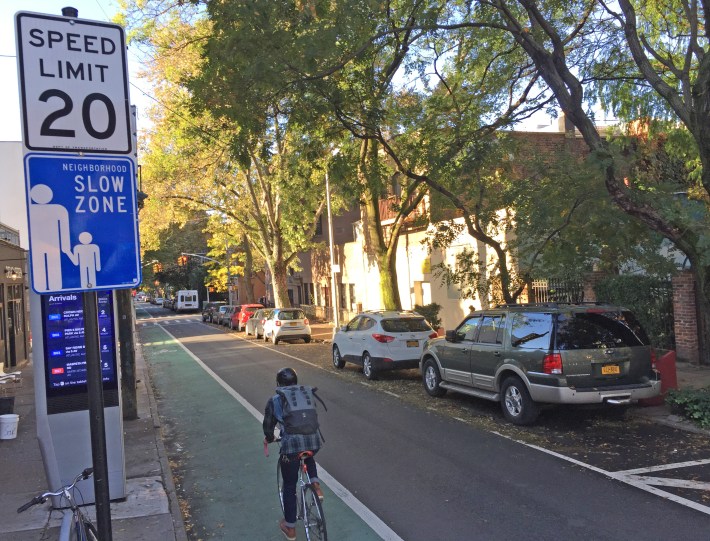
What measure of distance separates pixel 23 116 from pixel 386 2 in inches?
366

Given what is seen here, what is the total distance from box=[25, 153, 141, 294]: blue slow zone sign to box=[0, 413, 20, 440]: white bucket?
7.48 meters

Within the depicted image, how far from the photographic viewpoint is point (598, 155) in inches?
322

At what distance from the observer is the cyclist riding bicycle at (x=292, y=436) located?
189 inches

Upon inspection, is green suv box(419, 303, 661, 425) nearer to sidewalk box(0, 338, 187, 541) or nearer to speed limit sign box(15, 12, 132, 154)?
sidewalk box(0, 338, 187, 541)

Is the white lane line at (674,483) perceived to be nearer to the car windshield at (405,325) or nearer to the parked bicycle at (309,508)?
the parked bicycle at (309,508)

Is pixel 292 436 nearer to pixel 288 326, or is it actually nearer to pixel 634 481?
pixel 634 481

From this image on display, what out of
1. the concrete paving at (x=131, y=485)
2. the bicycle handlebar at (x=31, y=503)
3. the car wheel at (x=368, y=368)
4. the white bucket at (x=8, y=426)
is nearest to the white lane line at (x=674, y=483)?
the concrete paving at (x=131, y=485)

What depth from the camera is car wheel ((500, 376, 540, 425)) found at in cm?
880

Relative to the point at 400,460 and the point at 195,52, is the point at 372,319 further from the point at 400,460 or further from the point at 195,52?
the point at 195,52

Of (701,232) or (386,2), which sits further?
(386,2)

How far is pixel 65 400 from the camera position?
5.97 m

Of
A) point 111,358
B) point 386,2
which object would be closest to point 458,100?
point 386,2

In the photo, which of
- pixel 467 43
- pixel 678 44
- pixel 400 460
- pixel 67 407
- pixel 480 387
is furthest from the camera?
pixel 467 43

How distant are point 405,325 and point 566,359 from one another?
20.4ft
